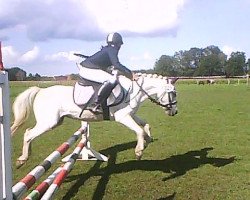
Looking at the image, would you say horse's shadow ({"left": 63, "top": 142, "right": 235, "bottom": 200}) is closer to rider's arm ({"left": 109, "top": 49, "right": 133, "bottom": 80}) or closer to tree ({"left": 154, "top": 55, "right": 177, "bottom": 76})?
rider's arm ({"left": 109, "top": 49, "right": 133, "bottom": 80})

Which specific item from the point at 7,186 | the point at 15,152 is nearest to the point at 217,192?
the point at 7,186

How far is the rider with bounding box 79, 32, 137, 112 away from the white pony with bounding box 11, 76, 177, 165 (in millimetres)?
314

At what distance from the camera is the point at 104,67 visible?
324 inches

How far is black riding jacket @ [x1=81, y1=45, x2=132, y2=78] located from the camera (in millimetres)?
7953

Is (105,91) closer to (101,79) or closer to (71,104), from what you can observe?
(101,79)

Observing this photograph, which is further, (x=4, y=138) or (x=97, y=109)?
(x=97, y=109)

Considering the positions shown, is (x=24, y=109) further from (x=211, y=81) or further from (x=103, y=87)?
(x=211, y=81)

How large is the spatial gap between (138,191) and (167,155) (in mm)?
3433

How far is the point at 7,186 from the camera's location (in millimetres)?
3191

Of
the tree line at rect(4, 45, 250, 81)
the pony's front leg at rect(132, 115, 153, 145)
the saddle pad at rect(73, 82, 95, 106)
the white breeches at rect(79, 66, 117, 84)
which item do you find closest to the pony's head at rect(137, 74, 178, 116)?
the pony's front leg at rect(132, 115, 153, 145)

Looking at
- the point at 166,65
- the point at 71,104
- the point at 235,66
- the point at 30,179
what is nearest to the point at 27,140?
the point at 71,104

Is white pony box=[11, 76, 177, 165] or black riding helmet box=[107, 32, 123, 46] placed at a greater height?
black riding helmet box=[107, 32, 123, 46]

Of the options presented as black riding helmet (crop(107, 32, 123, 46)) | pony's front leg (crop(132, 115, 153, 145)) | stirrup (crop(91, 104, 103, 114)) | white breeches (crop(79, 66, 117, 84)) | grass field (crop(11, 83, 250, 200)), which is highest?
black riding helmet (crop(107, 32, 123, 46))

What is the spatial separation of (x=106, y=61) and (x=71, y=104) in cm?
96
